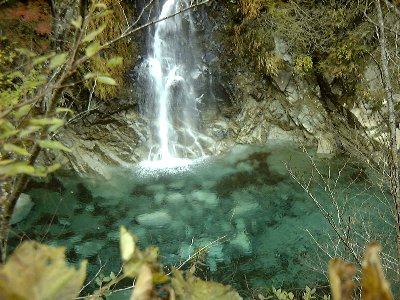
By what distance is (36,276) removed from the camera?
38 cm

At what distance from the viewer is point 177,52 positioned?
831 centimetres

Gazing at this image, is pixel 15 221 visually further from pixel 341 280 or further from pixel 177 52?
pixel 341 280

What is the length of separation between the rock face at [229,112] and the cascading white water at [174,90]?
22 centimetres

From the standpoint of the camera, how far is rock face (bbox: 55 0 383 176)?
24.9ft

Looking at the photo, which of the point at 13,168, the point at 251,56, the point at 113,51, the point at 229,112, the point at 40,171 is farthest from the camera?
the point at 229,112

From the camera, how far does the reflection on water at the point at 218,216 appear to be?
5.18m

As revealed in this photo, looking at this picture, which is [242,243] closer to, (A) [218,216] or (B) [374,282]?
(A) [218,216]

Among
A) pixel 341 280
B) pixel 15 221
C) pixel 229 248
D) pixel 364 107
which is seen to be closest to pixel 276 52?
pixel 364 107

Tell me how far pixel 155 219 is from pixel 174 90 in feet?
11.1

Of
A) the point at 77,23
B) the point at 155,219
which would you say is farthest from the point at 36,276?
the point at 155,219

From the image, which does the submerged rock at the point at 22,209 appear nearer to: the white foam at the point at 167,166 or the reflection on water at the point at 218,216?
the reflection on water at the point at 218,216

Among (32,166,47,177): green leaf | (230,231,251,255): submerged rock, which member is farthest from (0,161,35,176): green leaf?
(230,231,251,255): submerged rock

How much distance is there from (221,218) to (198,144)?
2.45m

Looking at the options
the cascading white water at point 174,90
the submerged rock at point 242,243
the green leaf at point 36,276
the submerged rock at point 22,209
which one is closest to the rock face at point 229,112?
the cascading white water at point 174,90
